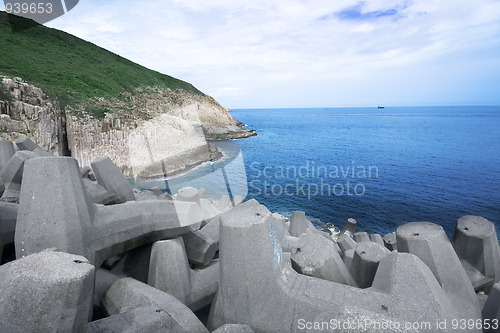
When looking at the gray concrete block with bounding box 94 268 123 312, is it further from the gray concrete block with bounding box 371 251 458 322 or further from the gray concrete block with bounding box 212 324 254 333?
the gray concrete block with bounding box 371 251 458 322

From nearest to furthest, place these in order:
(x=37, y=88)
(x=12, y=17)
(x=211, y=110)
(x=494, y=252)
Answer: (x=494, y=252)
(x=37, y=88)
(x=12, y=17)
(x=211, y=110)

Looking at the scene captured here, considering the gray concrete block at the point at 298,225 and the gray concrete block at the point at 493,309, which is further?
the gray concrete block at the point at 298,225

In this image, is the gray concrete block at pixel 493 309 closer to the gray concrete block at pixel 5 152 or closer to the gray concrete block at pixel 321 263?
the gray concrete block at pixel 321 263

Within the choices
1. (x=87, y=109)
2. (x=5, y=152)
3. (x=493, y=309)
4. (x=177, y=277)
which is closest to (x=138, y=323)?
(x=177, y=277)

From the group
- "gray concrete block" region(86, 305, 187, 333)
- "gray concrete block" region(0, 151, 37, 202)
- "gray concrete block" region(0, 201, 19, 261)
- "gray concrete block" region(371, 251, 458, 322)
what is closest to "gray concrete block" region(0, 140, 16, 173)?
"gray concrete block" region(0, 151, 37, 202)

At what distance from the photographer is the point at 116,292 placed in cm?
258

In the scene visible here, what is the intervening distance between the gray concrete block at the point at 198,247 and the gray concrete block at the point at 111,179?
4.29 ft

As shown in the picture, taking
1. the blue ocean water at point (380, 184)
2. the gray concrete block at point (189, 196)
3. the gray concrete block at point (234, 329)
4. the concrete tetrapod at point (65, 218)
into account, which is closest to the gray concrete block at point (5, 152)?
the gray concrete block at point (189, 196)

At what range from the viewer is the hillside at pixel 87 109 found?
6448mm

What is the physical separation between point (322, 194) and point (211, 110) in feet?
119

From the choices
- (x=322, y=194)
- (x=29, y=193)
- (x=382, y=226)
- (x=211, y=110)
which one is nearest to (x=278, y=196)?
(x=322, y=194)

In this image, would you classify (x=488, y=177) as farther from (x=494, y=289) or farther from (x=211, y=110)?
(x=211, y=110)

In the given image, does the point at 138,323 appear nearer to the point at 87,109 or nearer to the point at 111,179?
the point at 111,179

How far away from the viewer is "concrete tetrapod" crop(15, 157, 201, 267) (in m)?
2.28
